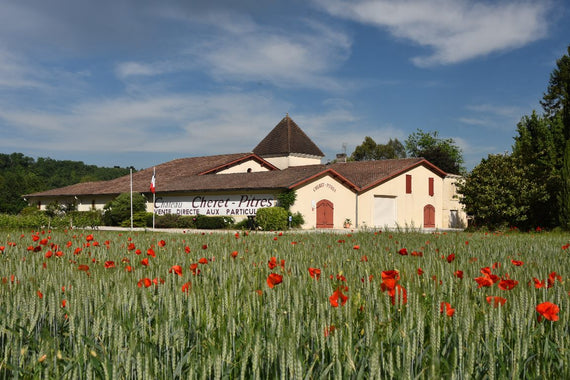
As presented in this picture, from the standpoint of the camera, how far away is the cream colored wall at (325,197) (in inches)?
1352

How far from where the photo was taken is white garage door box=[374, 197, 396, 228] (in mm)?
40219

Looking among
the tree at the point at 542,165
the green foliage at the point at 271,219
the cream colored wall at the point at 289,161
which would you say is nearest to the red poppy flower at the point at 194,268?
the tree at the point at 542,165

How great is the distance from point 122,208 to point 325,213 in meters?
15.7

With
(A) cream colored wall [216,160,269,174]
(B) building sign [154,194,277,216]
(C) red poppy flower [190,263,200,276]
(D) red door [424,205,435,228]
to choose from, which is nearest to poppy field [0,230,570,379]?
(C) red poppy flower [190,263,200,276]

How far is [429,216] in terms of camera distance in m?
43.5

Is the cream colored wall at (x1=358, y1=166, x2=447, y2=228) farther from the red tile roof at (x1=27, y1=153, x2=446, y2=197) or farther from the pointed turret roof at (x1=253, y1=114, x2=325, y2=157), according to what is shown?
the pointed turret roof at (x1=253, y1=114, x2=325, y2=157)

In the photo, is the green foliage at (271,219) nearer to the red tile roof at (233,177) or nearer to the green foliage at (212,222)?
the red tile roof at (233,177)

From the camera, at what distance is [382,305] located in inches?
115

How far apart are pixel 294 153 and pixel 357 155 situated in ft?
119

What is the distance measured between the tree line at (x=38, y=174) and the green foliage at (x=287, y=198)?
60859 millimetres

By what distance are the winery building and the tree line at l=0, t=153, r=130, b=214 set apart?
3681 centimetres

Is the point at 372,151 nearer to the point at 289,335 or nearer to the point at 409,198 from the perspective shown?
the point at 409,198

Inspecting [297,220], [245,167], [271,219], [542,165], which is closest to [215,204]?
[297,220]

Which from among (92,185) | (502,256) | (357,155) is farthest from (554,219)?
(357,155)
